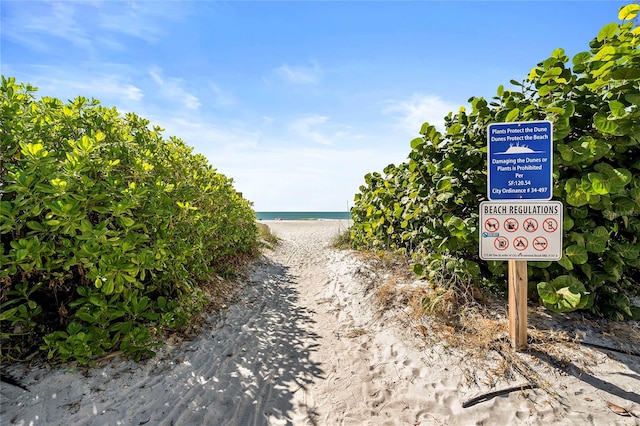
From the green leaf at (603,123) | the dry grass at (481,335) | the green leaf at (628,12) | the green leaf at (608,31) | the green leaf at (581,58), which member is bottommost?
the dry grass at (481,335)

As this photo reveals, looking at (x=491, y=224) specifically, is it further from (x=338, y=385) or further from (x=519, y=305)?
(x=338, y=385)

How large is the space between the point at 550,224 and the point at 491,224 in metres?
0.52

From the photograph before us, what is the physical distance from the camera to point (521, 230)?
3070mm

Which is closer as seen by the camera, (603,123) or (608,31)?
(603,123)

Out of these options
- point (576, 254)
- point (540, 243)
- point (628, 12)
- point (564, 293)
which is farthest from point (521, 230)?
point (628, 12)

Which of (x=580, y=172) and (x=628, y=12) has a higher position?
(x=628, y=12)

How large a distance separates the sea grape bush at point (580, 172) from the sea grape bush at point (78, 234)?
11.9ft

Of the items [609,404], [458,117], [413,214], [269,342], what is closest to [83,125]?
[269,342]

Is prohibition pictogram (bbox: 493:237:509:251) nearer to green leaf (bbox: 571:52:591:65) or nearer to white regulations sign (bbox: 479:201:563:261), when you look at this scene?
white regulations sign (bbox: 479:201:563:261)

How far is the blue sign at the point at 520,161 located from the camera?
294cm

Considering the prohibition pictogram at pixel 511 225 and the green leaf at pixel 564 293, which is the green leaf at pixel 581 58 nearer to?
the prohibition pictogram at pixel 511 225

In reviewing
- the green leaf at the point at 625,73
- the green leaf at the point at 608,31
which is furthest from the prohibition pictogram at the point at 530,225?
the green leaf at the point at 608,31

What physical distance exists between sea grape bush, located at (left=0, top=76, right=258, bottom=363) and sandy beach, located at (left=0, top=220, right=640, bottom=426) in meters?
0.39

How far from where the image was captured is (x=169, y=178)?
4688 mm
